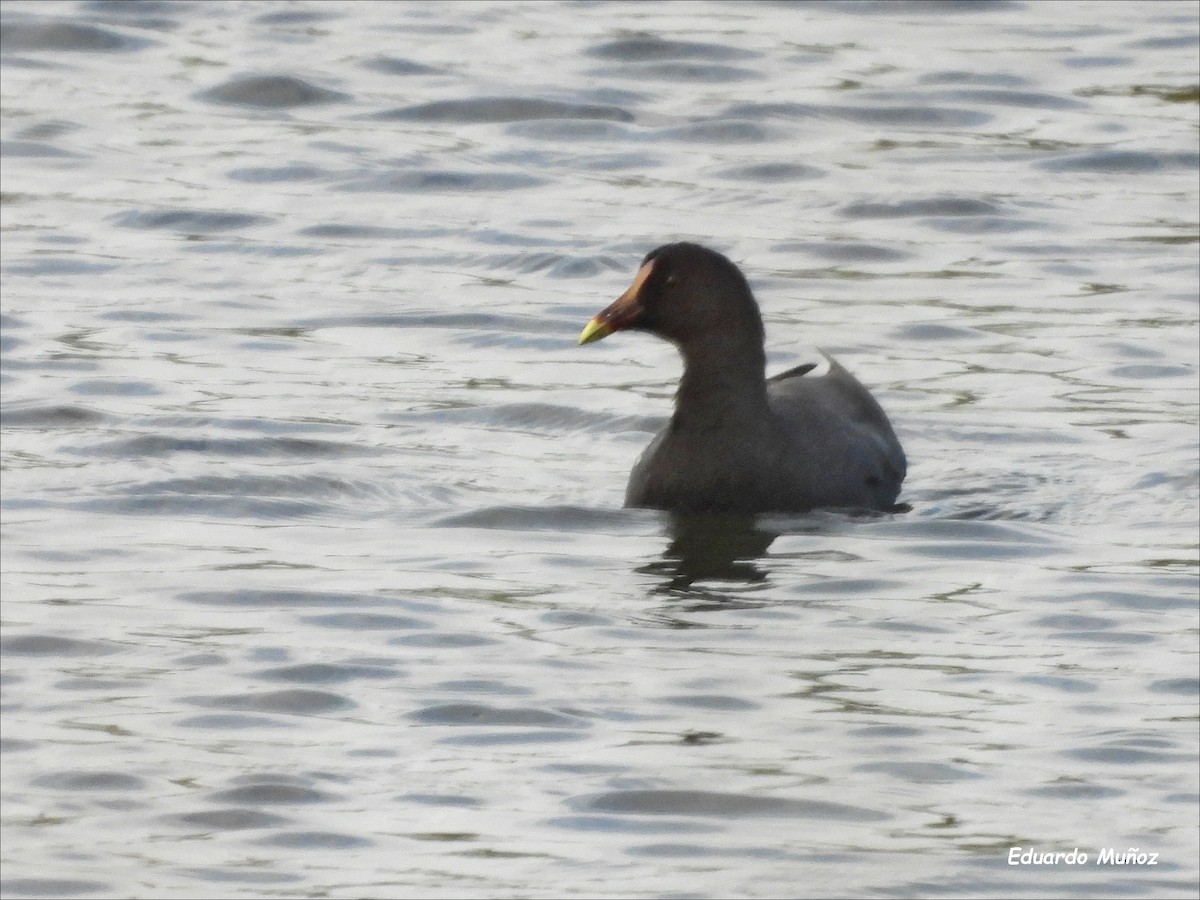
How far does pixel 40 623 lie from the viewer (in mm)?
8453

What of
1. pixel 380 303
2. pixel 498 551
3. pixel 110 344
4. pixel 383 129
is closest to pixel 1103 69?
pixel 383 129

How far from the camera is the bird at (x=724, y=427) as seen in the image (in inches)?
401

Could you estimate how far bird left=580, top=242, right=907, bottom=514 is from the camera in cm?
1018

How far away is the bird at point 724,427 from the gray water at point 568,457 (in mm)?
165

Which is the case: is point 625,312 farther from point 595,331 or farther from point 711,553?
point 711,553

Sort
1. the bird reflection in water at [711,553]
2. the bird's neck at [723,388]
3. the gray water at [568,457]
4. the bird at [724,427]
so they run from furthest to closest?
1. the bird's neck at [723,388]
2. the bird at [724,427]
3. the bird reflection in water at [711,553]
4. the gray water at [568,457]

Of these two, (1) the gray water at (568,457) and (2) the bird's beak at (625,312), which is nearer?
(1) the gray water at (568,457)

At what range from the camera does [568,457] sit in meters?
11.2

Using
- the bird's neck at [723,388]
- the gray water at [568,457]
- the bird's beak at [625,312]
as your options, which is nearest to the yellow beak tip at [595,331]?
the bird's beak at [625,312]

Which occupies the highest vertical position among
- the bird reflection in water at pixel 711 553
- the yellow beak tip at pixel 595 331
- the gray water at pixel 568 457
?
the yellow beak tip at pixel 595 331

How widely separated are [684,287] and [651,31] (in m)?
9.13

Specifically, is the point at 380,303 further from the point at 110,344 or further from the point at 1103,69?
the point at 1103,69

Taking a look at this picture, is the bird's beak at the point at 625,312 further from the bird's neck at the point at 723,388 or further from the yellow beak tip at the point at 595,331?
the bird's neck at the point at 723,388

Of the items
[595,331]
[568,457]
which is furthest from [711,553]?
[568,457]
